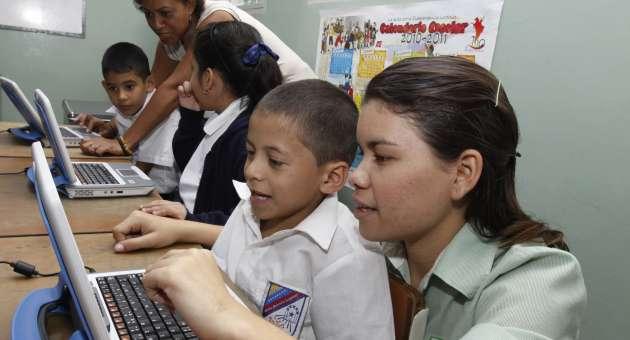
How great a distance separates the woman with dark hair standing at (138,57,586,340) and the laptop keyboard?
35.2 inches

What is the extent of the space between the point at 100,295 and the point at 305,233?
0.35 meters

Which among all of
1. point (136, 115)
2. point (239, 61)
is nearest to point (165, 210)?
point (239, 61)

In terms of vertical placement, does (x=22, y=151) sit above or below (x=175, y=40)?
below

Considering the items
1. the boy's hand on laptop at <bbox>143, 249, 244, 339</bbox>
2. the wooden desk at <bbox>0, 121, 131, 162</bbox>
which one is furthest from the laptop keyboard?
the boy's hand on laptop at <bbox>143, 249, 244, 339</bbox>

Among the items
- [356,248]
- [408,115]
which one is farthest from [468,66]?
[356,248]

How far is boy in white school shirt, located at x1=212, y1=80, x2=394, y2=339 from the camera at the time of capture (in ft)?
2.56

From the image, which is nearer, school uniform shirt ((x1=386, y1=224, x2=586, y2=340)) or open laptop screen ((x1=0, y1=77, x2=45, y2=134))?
school uniform shirt ((x1=386, y1=224, x2=586, y2=340))

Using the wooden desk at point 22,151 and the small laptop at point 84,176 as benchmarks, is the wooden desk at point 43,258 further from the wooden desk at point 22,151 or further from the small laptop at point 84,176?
the wooden desk at point 22,151

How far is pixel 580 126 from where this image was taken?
1.13m

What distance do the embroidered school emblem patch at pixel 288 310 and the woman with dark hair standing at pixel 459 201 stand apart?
0.17 meters

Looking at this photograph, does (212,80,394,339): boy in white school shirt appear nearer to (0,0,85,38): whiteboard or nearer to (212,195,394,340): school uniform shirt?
(212,195,394,340): school uniform shirt

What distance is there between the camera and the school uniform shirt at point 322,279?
763mm

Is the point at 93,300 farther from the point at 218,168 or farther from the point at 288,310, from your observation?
the point at 218,168

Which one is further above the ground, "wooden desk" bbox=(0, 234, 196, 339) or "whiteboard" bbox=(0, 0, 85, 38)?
"whiteboard" bbox=(0, 0, 85, 38)
